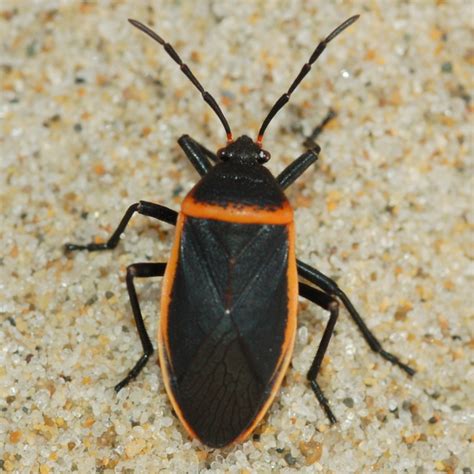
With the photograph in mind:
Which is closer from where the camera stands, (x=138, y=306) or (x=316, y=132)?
(x=138, y=306)

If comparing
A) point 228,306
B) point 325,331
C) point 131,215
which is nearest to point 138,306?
point 131,215

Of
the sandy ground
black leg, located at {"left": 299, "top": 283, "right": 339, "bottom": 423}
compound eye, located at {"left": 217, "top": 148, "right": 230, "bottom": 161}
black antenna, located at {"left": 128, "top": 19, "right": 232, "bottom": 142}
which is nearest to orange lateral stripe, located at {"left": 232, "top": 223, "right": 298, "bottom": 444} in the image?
black leg, located at {"left": 299, "top": 283, "right": 339, "bottom": 423}

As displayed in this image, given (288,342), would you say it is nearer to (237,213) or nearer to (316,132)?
(237,213)

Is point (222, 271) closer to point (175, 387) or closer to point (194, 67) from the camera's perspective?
point (175, 387)

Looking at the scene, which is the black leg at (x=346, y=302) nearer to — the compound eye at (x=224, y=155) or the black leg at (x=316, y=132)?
the compound eye at (x=224, y=155)

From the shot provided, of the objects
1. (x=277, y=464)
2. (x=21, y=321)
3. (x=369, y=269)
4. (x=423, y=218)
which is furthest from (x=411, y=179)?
(x=21, y=321)

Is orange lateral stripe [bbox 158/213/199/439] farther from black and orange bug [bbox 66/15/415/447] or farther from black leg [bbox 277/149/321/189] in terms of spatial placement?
black leg [bbox 277/149/321/189]

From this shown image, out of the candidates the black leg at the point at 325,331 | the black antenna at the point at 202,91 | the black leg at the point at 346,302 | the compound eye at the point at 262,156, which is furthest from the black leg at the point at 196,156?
the black leg at the point at 325,331
